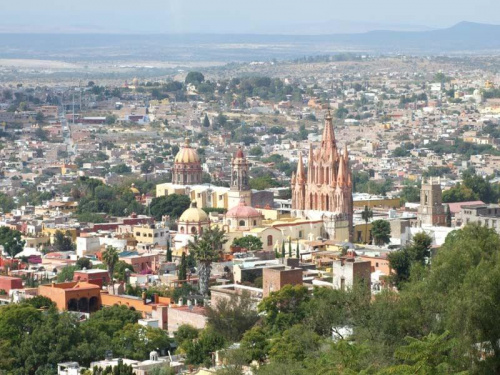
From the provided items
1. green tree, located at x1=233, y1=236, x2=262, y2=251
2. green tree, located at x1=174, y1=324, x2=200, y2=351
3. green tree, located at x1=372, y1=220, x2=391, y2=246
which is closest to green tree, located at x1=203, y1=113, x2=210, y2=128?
green tree, located at x1=372, y1=220, x2=391, y2=246

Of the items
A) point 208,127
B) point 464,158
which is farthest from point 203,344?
point 208,127

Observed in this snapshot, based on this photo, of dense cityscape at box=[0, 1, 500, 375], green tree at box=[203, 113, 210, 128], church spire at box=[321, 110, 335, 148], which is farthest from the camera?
green tree at box=[203, 113, 210, 128]

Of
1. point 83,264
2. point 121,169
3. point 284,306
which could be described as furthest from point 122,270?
point 121,169

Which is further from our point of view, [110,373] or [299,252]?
[299,252]

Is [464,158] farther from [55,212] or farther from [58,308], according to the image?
[58,308]

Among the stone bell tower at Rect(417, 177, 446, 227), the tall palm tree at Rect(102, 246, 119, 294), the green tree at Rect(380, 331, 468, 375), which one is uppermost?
the green tree at Rect(380, 331, 468, 375)

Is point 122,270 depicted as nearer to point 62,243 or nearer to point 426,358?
point 62,243

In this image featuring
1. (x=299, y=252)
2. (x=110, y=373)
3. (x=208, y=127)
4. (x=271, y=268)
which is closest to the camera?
(x=110, y=373)

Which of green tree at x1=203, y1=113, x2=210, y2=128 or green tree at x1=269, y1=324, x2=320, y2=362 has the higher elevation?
green tree at x1=269, y1=324, x2=320, y2=362

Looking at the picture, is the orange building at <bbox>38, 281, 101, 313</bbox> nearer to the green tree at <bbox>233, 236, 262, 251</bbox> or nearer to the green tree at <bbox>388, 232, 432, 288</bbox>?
the green tree at <bbox>388, 232, 432, 288</bbox>
